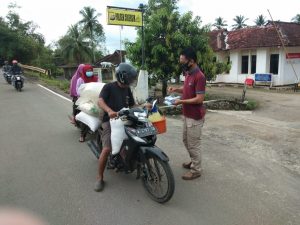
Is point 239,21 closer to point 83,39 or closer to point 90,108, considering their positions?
point 83,39

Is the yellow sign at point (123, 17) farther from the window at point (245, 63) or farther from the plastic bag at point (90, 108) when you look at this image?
the window at point (245, 63)

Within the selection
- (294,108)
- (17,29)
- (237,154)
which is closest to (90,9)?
(17,29)

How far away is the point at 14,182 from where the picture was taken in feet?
15.6

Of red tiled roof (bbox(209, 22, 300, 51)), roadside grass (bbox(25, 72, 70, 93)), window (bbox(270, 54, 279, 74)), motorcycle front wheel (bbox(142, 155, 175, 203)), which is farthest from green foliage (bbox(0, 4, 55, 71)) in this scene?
motorcycle front wheel (bbox(142, 155, 175, 203))

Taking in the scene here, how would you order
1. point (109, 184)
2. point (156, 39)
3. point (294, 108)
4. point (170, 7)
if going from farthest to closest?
point (170, 7), point (156, 39), point (294, 108), point (109, 184)

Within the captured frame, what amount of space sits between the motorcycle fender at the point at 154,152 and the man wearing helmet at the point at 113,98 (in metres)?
0.63

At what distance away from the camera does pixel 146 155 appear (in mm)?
4176

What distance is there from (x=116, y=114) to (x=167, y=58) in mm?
9460

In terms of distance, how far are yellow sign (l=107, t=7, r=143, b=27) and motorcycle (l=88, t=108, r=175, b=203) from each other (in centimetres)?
706

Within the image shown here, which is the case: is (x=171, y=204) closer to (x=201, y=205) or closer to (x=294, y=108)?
(x=201, y=205)

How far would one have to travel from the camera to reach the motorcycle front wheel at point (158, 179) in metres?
3.94

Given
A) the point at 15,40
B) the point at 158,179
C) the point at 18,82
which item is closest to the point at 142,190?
the point at 158,179

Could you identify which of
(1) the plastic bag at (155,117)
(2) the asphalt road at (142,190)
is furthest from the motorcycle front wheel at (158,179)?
(1) the plastic bag at (155,117)

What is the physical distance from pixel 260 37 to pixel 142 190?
21.2 m
